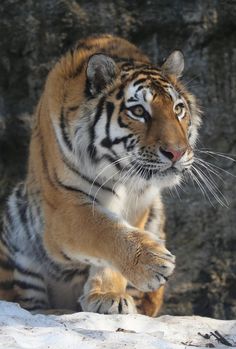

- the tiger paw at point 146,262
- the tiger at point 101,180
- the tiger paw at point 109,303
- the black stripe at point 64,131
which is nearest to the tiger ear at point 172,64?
the tiger at point 101,180

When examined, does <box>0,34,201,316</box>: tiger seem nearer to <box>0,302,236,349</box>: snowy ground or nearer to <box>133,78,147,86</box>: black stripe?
<box>133,78,147,86</box>: black stripe

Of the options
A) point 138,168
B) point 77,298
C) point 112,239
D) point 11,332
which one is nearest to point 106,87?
point 138,168

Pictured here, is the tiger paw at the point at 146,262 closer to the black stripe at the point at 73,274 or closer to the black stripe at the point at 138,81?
the black stripe at the point at 73,274

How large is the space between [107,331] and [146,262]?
0.35 meters

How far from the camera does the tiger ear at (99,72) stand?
3.80m

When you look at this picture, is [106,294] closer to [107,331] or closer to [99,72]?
[107,331]

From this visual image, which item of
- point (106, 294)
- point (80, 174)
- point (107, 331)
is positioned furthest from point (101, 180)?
point (107, 331)

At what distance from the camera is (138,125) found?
12.3ft

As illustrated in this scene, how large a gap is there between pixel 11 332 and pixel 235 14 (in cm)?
283

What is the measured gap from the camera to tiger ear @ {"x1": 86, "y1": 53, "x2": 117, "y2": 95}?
3803 millimetres

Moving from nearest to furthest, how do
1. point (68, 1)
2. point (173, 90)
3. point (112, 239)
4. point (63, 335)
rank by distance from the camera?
point (63, 335), point (112, 239), point (173, 90), point (68, 1)

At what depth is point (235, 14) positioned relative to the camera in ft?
17.0

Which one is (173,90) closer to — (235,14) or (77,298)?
(77,298)

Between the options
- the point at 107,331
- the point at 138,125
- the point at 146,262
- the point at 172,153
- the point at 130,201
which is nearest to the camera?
the point at 107,331
